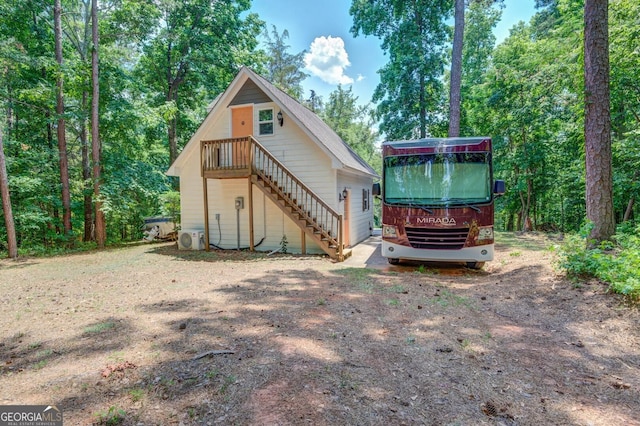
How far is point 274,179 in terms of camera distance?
10.2 m

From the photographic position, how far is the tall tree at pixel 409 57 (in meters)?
16.6

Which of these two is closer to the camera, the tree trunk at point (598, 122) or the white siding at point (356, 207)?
the tree trunk at point (598, 122)

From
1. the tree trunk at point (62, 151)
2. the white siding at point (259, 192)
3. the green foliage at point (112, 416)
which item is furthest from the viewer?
the tree trunk at point (62, 151)

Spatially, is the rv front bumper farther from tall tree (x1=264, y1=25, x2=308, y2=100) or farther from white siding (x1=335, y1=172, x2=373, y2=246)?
tall tree (x1=264, y1=25, x2=308, y2=100)

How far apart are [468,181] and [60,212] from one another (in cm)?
1896

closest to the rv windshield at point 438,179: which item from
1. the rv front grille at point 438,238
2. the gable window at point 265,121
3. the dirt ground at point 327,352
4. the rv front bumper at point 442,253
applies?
the rv front grille at point 438,238

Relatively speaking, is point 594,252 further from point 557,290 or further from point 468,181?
point 468,181

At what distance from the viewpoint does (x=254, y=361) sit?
2.87 metres

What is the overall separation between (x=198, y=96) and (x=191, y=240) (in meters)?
10.6

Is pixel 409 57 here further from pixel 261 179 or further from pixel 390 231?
pixel 390 231

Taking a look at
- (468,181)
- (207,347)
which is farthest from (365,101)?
(207,347)

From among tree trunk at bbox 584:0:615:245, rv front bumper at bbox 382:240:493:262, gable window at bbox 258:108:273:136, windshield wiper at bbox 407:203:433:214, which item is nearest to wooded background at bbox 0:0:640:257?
tree trunk at bbox 584:0:615:245

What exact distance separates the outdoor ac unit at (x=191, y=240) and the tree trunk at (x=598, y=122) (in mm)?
11120

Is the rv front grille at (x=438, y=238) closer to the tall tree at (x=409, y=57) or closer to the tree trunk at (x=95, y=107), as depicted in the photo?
the tree trunk at (x=95, y=107)
